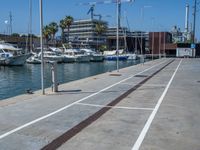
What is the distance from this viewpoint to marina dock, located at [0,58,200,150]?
7.02 m

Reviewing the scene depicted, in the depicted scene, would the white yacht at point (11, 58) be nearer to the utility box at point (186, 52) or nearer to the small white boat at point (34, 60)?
the small white boat at point (34, 60)

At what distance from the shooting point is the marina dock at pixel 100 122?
7.02 metres

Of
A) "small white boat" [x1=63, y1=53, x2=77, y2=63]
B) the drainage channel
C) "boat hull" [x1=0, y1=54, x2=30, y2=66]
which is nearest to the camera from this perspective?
the drainage channel

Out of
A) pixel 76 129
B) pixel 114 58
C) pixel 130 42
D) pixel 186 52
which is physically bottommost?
pixel 76 129

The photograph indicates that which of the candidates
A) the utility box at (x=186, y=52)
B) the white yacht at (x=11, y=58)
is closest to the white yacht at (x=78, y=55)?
the white yacht at (x=11, y=58)

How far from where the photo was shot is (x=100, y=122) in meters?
8.92

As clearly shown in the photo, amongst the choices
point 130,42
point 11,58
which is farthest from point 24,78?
point 130,42

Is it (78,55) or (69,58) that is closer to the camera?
(69,58)

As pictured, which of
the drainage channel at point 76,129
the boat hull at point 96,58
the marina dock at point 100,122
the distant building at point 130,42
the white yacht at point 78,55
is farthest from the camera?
the distant building at point 130,42

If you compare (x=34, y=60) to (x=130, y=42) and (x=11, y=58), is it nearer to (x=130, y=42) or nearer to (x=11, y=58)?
(x=11, y=58)

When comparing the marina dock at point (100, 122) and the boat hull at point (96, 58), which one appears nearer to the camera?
the marina dock at point (100, 122)

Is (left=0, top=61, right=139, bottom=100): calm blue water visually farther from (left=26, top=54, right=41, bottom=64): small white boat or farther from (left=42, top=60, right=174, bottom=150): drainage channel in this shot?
(left=26, top=54, right=41, bottom=64): small white boat

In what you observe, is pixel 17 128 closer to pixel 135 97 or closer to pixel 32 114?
pixel 32 114

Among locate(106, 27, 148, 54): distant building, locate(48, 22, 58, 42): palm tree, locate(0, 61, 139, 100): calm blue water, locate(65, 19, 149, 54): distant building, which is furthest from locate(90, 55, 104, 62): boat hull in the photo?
locate(65, 19, 149, 54): distant building
